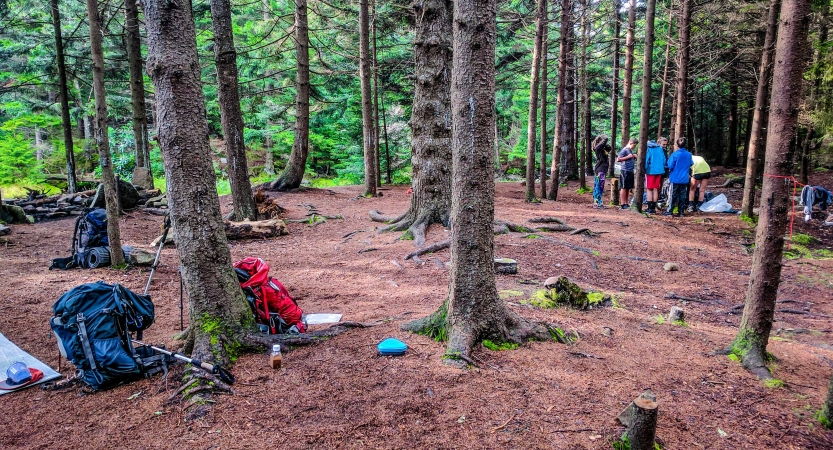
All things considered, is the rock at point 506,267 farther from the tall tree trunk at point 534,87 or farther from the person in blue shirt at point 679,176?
the person in blue shirt at point 679,176

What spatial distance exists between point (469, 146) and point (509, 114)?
96.6 ft

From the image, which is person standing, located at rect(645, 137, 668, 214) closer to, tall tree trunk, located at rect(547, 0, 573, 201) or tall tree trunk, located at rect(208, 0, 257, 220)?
tall tree trunk, located at rect(547, 0, 573, 201)

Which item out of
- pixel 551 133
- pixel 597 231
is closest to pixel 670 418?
pixel 597 231

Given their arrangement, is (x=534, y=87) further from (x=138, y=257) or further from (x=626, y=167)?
(x=138, y=257)

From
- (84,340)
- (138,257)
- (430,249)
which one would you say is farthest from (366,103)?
(84,340)

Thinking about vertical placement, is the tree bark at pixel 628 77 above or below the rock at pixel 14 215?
above

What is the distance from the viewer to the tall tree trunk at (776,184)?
3.91 meters

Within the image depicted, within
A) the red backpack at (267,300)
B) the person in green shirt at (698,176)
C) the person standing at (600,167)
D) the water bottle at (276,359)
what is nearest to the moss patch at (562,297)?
the red backpack at (267,300)

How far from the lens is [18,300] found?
6.41m

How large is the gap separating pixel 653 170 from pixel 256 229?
10.5 m

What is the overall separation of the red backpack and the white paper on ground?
6.6 inches

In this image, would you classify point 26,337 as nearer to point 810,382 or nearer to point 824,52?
point 810,382

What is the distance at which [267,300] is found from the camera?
16.8 feet

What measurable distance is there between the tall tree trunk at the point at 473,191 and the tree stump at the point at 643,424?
138 cm
